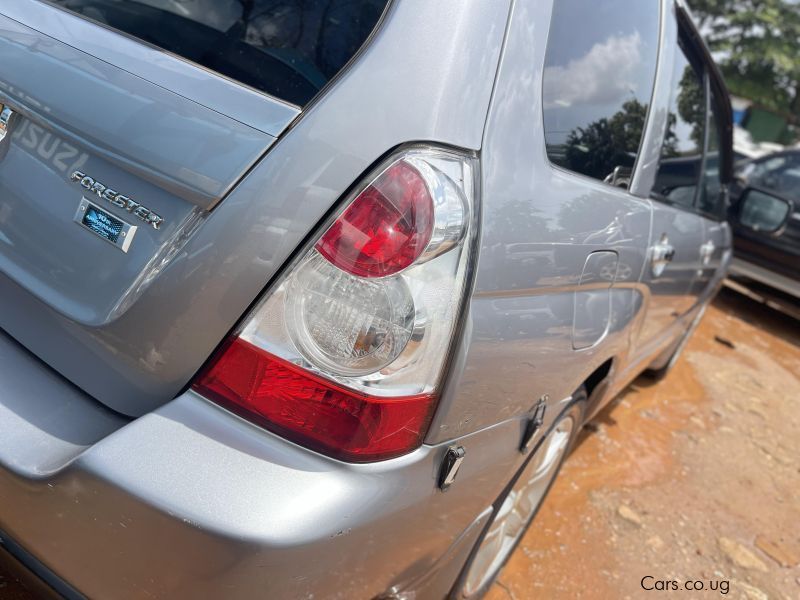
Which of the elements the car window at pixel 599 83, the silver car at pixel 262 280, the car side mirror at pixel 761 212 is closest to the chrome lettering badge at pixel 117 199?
the silver car at pixel 262 280

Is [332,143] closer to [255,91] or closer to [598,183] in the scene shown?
[255,91]

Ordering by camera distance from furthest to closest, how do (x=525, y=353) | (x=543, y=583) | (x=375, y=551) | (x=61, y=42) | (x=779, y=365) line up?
(x=779, y=365) → (x=543, y=583) → (x=525, y=353) → (x=61, y=42) → (x=375, y=551)

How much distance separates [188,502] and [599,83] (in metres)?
1.41

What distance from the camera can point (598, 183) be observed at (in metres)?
1.69

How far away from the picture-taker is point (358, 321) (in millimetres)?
1116

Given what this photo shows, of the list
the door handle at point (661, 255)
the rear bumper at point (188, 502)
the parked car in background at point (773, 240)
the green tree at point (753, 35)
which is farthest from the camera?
the green tree at point (753, 35)

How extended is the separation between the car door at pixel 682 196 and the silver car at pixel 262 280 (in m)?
1.03

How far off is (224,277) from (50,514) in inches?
18.8

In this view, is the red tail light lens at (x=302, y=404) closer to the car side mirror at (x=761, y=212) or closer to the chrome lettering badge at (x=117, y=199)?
the chrome lettering badge at (x=117, y=199)

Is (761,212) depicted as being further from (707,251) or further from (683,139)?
(683,139)

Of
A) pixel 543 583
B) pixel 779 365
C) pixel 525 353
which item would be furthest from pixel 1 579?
pixel 779 365

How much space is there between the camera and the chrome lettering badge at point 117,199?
1.18 m

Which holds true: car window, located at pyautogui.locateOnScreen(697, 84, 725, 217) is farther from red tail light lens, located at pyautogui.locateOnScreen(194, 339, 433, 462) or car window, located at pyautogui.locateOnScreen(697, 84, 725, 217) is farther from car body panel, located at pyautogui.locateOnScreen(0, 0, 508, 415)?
red tail light lens, located at pyautogui.locateOnScreen(194, 339, 433, 462)

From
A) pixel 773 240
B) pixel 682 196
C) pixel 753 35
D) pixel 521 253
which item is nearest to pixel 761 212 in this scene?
pixel 682 196
